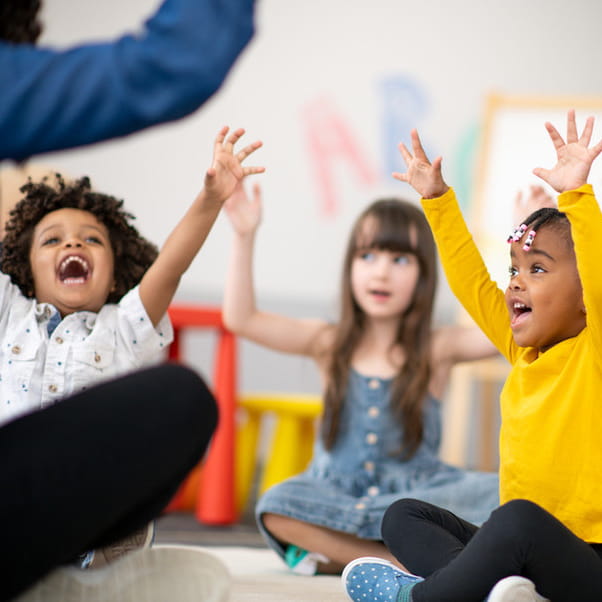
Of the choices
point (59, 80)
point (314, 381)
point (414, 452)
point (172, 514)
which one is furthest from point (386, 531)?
point (314, 381)

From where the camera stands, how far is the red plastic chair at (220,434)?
1.87 m

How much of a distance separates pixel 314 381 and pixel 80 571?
92.3 inches

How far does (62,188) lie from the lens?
109 cm

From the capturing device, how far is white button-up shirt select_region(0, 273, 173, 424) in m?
0.97

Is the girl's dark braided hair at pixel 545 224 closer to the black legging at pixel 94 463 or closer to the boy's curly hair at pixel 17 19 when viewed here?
the black legging at pixel 94 463

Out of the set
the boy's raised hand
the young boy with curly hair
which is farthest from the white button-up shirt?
the boy's raised hand

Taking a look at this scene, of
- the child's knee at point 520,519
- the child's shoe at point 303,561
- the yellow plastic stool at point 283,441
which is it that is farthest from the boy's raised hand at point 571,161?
the yellow plastic stool at point 283,441

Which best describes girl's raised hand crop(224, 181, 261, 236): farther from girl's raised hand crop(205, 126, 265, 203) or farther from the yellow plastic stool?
the yellow plastic stool

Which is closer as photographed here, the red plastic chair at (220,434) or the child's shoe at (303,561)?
the child's shoe at (303,561)

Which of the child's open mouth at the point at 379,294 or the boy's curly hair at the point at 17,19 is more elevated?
the boy's curly hair at the point at 17,19

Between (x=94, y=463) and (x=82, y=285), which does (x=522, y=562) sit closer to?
(x=94, y=463)

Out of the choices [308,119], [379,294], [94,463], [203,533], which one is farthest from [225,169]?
[308,119]

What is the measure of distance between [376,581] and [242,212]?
25.4 inches

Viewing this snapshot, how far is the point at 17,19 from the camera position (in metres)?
0.81
